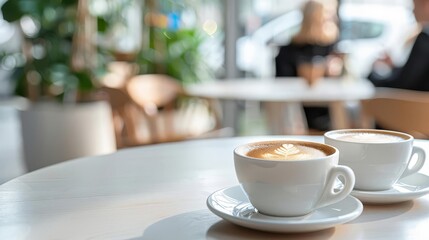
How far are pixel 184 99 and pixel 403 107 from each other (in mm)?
2138

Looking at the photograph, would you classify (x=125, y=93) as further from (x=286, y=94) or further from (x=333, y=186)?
(x=333, y=186)

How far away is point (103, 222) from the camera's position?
0.81 m

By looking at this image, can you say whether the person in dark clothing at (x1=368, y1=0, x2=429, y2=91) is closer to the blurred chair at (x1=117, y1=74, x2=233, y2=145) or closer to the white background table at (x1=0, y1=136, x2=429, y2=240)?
the blurred chair at (x1=117, y1=74, x2=233, y2=145)

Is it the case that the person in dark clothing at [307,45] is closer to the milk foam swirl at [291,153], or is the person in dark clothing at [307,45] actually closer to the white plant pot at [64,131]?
the white plant pot at [64,131]

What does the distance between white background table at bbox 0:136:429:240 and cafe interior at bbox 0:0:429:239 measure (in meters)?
0.75

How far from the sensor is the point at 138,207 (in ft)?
2.90

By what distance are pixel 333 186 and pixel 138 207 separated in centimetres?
30

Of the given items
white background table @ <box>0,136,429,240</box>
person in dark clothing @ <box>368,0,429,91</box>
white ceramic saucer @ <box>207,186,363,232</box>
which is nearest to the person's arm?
person in dark clothing @ <box>368,0,429,91</box>

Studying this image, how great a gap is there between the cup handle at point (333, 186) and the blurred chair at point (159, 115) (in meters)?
2.44

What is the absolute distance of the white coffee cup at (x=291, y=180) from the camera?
0.75m

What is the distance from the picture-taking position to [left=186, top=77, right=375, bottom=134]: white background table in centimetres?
310

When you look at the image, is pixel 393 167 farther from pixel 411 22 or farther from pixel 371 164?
pixel 411 22

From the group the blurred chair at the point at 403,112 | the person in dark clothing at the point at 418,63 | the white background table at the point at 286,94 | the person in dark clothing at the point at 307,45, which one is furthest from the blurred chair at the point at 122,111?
the person in dark clothing at the point at 307,45

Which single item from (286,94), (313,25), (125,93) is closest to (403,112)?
(286,94)
